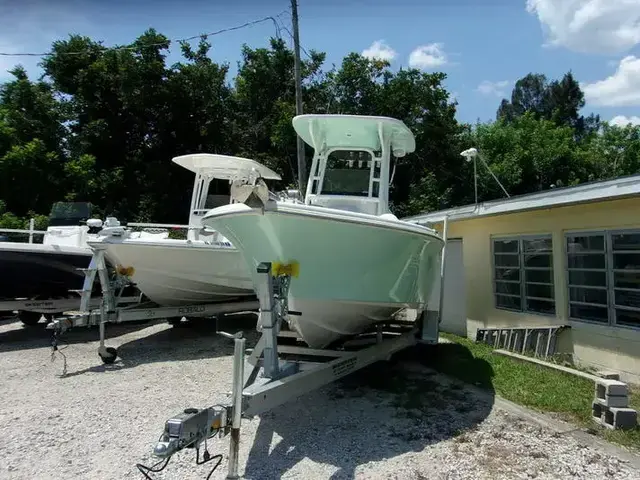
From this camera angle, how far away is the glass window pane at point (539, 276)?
7055mm

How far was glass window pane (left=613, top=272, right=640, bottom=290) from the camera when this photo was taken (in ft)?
18.8

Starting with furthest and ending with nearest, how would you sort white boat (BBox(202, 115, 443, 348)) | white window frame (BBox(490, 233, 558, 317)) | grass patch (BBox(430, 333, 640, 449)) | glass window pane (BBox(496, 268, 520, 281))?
1. glass window pane (BBox(496, 268, 520, 281))
2. white window frame (BBox(490, 233, 558, 317))
3. grass patch (BBox(430, 333, 640, 449))
4. white boat (BBox(202, 115, 443, 348))

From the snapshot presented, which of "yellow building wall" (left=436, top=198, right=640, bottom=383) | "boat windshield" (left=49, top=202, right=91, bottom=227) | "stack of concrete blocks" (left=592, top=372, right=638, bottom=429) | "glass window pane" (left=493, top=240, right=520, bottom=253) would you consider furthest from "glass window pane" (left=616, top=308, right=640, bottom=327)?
"boat windshield" (left=49, top=202, right=91, bottom=227)

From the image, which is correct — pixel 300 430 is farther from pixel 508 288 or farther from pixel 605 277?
pixel 508 288

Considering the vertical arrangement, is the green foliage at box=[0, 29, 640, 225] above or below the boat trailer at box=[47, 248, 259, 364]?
above

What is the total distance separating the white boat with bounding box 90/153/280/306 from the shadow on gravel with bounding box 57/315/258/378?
0.71m

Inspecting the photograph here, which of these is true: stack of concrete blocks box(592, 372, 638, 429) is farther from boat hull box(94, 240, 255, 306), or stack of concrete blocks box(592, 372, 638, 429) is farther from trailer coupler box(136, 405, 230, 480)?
boat hull box(94, 240, 255, 306)

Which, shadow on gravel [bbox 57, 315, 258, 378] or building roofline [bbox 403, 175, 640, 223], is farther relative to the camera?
shadow on gravel [bbox 57, 315, 258, 378]

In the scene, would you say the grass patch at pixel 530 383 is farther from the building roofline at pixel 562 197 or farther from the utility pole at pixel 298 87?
the utility pole at pixel 298 87

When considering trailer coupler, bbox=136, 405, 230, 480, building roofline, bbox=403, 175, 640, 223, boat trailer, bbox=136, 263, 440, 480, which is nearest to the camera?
trailer coupler, bbox=136, 405, 230, 480

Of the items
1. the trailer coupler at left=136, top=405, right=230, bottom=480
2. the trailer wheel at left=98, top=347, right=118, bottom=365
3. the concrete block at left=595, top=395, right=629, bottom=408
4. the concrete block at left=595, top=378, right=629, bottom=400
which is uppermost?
the concrete block at left=595, top=378, right=629, bottom=400

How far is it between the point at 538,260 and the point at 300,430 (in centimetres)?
456

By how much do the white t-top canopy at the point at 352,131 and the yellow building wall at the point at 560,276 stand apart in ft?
7.26

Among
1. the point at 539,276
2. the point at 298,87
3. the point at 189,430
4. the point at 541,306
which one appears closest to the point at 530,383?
the point at 541,306
